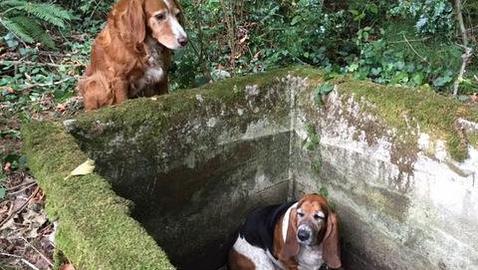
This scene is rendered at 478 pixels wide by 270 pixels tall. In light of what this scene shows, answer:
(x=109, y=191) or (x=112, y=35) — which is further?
(x=112, y=35)

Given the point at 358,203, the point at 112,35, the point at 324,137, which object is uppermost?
the point at 112,35

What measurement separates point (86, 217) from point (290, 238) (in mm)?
2187

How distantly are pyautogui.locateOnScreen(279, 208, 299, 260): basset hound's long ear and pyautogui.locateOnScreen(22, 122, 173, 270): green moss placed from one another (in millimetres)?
1830

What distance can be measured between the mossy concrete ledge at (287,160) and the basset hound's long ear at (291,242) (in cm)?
54

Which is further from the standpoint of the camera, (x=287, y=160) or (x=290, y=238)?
(x=287, y=160)

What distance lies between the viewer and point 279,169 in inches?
196

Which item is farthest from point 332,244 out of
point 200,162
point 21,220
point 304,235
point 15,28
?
point 15,28

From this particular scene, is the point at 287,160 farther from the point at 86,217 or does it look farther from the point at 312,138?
the point at 86,217

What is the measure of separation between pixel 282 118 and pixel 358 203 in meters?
0.95

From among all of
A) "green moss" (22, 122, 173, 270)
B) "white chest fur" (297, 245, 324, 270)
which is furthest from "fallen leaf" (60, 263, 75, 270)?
"white chest fur" (297, 245, 324, 270)

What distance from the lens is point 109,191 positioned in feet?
9.09

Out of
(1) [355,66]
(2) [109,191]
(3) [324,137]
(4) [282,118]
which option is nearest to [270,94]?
(4) [282,118]

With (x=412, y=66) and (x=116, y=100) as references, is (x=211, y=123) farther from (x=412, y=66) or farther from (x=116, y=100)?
(x=412, y=66)

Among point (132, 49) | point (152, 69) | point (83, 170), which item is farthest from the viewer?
point (152, 69)
